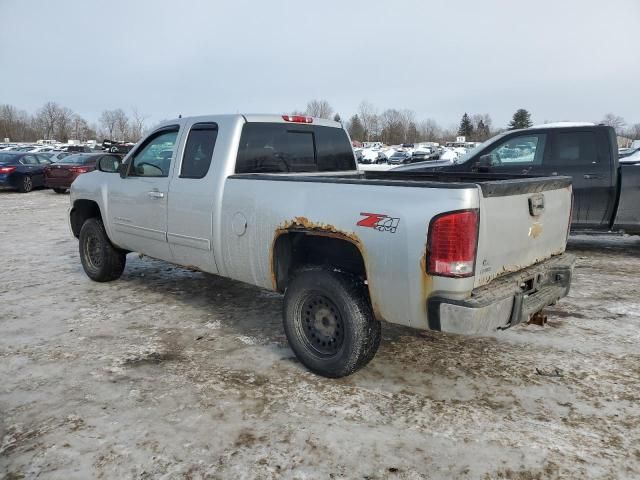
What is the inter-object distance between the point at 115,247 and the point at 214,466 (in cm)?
410

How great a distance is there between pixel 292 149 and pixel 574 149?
4845 mm

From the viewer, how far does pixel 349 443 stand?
290 centimetres

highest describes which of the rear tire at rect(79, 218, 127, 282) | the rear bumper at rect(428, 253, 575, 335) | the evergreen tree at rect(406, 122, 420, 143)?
the evergreen tree at rect(406, 122, 420, 143)

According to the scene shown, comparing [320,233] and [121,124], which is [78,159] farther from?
[121,124]

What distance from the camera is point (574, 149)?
7.58m

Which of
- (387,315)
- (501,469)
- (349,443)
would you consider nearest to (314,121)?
(387,315)

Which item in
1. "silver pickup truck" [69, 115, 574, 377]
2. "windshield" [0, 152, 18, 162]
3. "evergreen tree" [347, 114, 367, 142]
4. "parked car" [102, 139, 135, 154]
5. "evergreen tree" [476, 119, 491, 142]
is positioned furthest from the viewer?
"evergreen tree" [476, 119, 491, 142]

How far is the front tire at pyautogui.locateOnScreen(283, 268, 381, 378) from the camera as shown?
137 inches

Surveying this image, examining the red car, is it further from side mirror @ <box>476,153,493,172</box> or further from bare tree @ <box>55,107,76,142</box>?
bare tree @ <box>55,107,76,142</box>

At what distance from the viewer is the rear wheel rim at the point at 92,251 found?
6.32 meters

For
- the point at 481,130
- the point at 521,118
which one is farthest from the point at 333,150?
the point at 481,130

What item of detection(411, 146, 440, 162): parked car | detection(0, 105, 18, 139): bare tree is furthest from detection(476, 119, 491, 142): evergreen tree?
detection(0, 105, 18, 139): bare tree

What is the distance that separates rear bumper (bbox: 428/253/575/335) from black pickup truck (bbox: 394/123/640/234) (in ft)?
12.5

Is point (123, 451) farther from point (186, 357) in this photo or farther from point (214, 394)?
point (186, 357)
